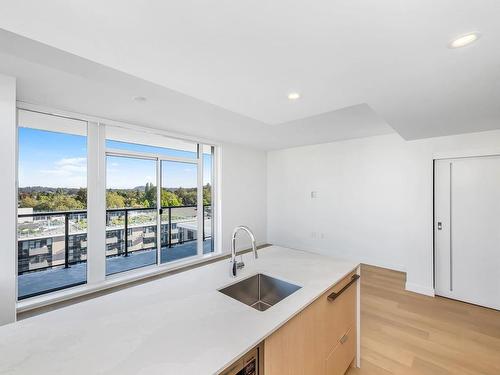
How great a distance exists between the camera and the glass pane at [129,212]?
3.76 meters

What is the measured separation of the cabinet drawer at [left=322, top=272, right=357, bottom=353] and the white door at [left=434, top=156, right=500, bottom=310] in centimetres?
226

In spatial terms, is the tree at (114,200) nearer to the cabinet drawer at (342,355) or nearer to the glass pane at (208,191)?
the glass pane at (208,191)

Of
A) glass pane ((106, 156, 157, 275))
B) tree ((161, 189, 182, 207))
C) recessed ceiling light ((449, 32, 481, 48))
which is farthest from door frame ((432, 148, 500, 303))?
glass pane ((106, 156, 157, 275))

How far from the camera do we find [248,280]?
1682 millimetres

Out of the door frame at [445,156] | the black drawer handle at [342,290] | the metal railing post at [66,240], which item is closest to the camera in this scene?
the black drawer handle at [342,290]

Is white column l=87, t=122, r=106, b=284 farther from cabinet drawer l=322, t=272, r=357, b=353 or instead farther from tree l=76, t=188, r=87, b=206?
cabinet drawer l=322, t=272, r=357, b=353

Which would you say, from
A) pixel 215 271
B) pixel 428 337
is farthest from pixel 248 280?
pixel 428 337

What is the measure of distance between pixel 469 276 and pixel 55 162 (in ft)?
19.1

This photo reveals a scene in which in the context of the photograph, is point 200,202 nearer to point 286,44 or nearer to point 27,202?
point 27,202

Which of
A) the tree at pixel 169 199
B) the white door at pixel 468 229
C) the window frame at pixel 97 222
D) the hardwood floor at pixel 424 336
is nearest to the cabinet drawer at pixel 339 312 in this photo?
the hardwood floor at pixel 424 336

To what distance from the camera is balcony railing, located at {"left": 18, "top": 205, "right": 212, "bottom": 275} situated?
3367 millimetres

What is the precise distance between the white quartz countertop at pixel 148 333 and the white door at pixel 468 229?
9.31ft

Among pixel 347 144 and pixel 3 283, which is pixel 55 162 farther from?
pixel 347 144

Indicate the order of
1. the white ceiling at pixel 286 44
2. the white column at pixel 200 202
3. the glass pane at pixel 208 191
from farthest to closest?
the glass pane at pixel 208 191, the white column at pixel 200 202, the white ceiling at pixel 286 44
